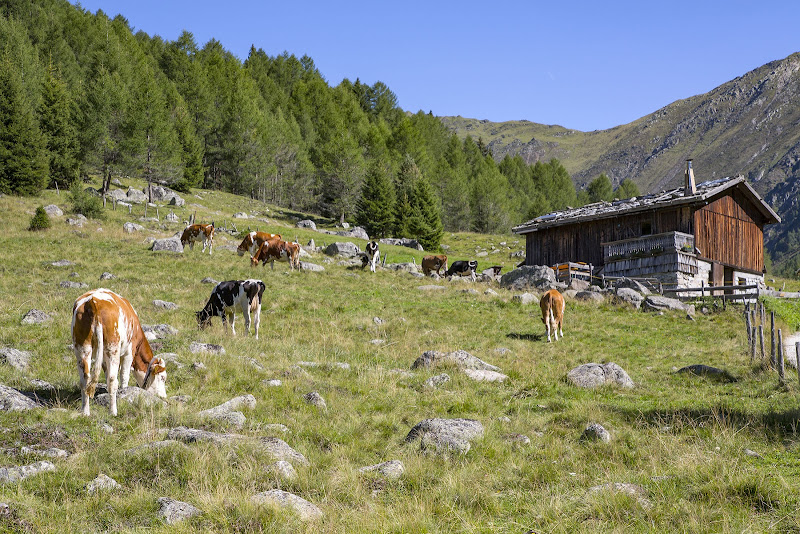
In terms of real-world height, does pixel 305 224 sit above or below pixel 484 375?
above

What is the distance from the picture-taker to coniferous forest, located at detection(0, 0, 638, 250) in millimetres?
49469

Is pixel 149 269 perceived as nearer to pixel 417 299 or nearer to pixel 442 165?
pixel 417 299

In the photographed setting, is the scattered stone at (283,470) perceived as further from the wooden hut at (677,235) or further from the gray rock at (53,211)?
the gray rock at (53,211)

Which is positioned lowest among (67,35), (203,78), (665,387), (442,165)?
(665,387)

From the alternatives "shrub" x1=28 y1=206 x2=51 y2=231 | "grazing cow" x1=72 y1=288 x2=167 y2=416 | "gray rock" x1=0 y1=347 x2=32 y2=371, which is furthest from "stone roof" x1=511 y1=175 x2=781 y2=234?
"gray rock" x1=0 y1=347 x2=32 y2=371

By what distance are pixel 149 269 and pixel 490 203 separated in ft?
202

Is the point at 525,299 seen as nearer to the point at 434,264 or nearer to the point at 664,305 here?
the point at 664,305

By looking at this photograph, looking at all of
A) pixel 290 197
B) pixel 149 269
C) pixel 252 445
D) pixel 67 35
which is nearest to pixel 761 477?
pixel 252 445

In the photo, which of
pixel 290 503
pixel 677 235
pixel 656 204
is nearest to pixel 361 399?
pixel 290 503

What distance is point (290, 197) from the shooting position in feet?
246

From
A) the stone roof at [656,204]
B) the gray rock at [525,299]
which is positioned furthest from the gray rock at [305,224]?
the gray rock at [525,299]

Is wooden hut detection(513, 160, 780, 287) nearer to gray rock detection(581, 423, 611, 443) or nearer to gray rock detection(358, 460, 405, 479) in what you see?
gray rock detection(581, 423, 611, 443)

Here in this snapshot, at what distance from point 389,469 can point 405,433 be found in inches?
70.9

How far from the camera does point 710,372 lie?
1377 centimetres
